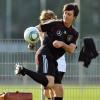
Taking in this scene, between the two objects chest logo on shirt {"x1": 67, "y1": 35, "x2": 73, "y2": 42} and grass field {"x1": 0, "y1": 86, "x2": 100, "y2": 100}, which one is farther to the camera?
grass field {"x1": 0, "y1": 86, "x2": 100, "y2": 100}

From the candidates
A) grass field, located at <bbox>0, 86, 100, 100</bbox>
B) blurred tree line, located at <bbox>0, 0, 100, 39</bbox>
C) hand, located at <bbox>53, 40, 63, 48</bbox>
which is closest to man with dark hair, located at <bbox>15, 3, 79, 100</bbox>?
hand, located at <bbox>53, 40, 63, 48</bbox>

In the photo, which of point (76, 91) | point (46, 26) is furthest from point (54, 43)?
point (76, 91)

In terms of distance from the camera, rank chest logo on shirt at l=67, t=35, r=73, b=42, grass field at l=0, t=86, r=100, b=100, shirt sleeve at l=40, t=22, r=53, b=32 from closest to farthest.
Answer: shirt sleeve at l=40, t=22, r=53, b=32 < chest logo on shirt at l=67, t=35, r=73, b=42 < grass field at l=0, t=86, r=100, b=100

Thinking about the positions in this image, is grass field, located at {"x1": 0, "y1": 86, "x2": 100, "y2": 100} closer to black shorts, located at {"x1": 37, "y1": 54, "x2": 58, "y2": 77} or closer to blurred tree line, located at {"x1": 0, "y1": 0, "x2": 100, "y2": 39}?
black shorts, located at {"x1": 37, "y1": 54, "x2": 58, "y2": 77}

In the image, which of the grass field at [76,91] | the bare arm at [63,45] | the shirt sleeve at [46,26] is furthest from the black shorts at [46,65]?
the grass field at [76,91]

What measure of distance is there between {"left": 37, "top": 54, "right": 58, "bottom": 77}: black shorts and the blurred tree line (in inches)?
804

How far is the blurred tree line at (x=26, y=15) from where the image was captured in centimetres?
3475

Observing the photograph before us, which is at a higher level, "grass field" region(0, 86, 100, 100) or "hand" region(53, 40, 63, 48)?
"hand" region(53, 40, 63, 48)

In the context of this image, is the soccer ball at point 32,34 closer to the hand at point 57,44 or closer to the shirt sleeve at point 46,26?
the shirt sleeve at point 46,26

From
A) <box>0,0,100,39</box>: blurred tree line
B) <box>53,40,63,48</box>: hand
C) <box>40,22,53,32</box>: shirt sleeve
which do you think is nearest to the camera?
<box>53,40,63,48</box>: hand

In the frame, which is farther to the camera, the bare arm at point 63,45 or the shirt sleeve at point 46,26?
the shirt sleeve at point 46,26

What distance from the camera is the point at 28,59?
16.3m

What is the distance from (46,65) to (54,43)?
0.43 metres

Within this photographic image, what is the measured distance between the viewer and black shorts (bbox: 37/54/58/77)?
44.0 feet
